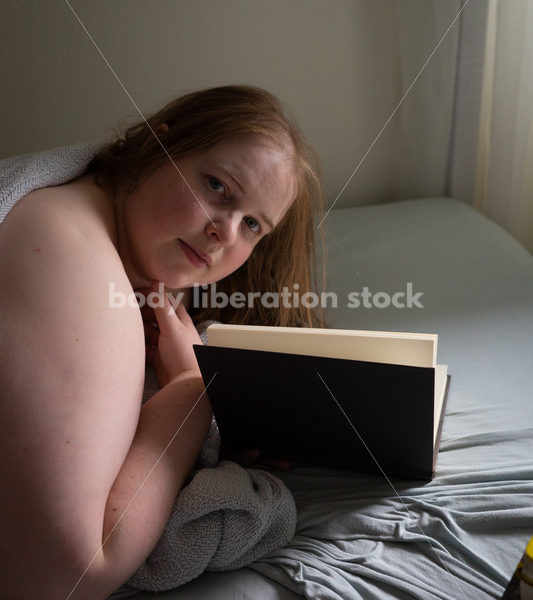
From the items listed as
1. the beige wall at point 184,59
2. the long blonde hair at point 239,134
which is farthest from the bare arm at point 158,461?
the beige wall at point 184,59

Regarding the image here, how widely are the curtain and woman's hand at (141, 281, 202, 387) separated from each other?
92 cm

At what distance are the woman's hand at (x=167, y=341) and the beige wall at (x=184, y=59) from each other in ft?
2.49

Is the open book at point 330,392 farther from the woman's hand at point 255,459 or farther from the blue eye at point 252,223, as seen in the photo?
the blue eye at point 252,223

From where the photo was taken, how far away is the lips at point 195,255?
0.86 m

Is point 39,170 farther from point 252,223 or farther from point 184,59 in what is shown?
point 184,59

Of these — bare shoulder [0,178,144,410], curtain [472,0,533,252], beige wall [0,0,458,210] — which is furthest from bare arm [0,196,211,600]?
curtain [472,0,533,252]

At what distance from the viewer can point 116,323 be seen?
66 centimetres

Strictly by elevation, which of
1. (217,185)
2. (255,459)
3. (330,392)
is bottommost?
(255,459)

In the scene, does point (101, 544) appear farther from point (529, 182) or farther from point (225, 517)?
point (529, 182)

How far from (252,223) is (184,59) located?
75 centimetres

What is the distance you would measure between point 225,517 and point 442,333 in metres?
0.54

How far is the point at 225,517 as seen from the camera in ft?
2.07

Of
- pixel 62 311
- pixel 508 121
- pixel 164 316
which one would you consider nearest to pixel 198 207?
pixel 164 316

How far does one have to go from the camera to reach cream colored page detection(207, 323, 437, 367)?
644 mm
